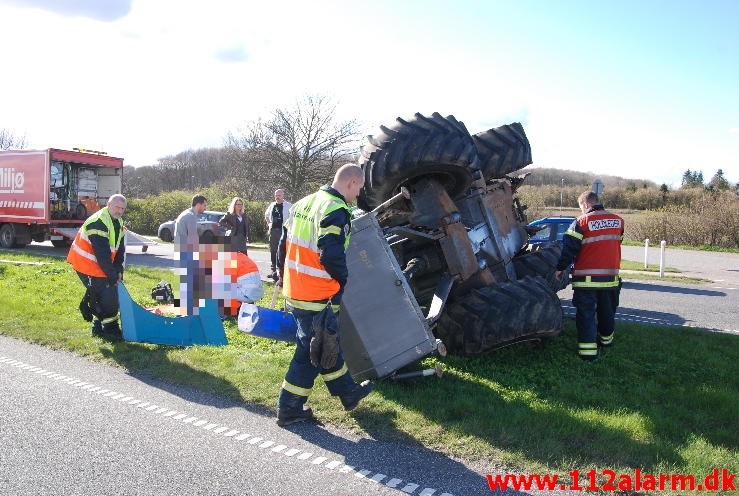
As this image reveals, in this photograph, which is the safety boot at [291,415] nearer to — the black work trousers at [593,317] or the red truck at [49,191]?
the black work trousers at [593,317]

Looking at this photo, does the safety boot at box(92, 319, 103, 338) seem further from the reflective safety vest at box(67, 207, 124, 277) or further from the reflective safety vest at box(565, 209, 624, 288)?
the reflective safety vest at box(565, 209, 624, 288)

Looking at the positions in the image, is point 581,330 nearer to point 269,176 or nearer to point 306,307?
point 306,307

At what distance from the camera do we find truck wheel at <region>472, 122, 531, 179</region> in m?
6.89

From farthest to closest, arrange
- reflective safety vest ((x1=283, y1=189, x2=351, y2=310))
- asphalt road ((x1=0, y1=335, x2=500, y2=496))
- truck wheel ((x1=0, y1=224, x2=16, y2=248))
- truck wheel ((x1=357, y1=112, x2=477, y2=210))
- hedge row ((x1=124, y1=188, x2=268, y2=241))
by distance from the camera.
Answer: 1. hedge row ((x1=124, y1=188, x2=268, y2=241))
2. truck wheel ((x1=0, y1=224, x2=16, y2=248))
3. truck wheel ((x1=357, y1=112, x2=477, y2=210))
4. reflective safety vest ((x1=283, y1=189, x2=351, y2=310))
5. asphalt road ((x1=0, y1=335, x2=500, y2=496))

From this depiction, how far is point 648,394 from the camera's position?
16.1ft

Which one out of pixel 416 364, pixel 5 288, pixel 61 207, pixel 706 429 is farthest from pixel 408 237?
pixel 61 207

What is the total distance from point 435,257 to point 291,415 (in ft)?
8.32

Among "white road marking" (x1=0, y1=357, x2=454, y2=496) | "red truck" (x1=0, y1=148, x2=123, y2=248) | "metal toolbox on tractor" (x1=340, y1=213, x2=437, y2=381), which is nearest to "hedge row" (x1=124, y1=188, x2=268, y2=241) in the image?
"red truck" (x1=0, y1=148, x2=123, y2=248)

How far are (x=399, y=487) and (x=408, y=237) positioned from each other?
2954mm

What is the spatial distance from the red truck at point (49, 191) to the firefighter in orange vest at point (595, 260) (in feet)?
52.1

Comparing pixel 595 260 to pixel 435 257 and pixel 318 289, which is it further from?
pixel 318 289

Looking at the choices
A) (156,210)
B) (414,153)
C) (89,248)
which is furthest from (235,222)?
(156,210)

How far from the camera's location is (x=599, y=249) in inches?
240

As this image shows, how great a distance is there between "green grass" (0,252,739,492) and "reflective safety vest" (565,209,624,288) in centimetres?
74
